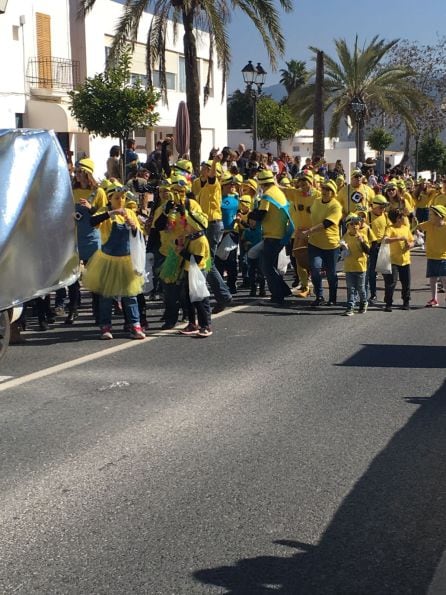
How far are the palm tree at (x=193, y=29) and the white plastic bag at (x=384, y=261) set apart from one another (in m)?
8.85

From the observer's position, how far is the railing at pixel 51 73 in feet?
105

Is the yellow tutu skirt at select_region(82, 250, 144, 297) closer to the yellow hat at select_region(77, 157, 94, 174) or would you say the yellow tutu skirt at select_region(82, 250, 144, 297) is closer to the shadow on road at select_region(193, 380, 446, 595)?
the yellow hat at select_region(77, 157, 94, 174)

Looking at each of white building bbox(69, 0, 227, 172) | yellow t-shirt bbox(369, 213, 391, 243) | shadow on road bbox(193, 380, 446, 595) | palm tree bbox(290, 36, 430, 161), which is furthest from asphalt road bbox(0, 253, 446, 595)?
palm tree bbox(290, 36, 430, 161)

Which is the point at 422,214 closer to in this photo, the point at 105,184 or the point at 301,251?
the point at 301,251

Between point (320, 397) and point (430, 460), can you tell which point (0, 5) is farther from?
point (430, 460)

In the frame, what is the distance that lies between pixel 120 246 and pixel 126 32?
Answer: 12.7 metres

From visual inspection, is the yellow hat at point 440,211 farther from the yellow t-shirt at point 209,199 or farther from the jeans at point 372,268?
the yellow t-shirt at point 209,199

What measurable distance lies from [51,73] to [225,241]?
69.4 ft

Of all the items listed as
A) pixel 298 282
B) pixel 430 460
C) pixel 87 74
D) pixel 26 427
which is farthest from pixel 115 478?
pixel 87 74

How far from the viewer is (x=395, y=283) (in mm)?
13117

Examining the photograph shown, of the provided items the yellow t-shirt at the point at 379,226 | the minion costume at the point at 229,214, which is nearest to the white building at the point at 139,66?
the minion costume at the point at 229,214

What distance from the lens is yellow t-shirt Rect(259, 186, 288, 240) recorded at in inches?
521

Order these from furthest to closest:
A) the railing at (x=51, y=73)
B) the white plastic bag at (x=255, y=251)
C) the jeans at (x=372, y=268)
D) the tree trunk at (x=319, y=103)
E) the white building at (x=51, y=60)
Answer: the tree trunk at (x=319, y=103)
the railing at (x=51, y=73)
the white building at (x=51, y=60)
the white plastic bag at (x=255, y=251)
the jeans at (x=372, y=268)

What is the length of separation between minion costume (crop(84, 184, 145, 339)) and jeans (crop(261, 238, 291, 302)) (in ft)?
10.2
